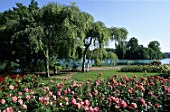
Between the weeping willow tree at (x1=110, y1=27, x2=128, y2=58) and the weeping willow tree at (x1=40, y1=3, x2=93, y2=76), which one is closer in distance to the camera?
the weeping willow tree at (x1=40, y1=3, x2=93, y2=76)

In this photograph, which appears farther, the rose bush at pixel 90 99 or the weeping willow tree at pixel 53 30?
the weeping willow tree at pixel 53 30

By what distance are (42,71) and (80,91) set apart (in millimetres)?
18589

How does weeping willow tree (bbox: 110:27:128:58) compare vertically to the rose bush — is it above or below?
above

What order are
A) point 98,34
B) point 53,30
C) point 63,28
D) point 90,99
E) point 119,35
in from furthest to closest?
point 119,35
point 98,34
point 53,30
point 63,28
point 90,99

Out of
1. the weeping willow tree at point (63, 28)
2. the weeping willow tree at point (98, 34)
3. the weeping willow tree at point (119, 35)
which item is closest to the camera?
the weeping willow tree at point (63, 28)

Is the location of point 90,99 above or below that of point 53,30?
below

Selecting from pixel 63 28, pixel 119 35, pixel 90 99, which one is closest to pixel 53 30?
pixel 63 28

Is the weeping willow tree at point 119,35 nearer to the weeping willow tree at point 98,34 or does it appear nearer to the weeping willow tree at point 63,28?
the weeping willow tree at point 98,34

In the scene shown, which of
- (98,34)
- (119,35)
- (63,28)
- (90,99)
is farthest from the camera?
(119,35)

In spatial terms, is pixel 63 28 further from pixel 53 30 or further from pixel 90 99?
pixel 90 99

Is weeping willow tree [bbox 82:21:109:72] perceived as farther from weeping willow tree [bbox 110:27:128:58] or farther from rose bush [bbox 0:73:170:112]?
rose bush [bbox 0:73:170:112]

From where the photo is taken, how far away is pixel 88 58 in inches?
966

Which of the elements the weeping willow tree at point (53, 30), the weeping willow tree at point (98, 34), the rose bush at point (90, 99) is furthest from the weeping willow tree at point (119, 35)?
the rose bush at point (90, 99)

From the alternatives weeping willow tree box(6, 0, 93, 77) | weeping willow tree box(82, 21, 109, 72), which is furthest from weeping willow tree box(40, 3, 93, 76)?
weeping willow tree box(82, 21, 109, 72)
